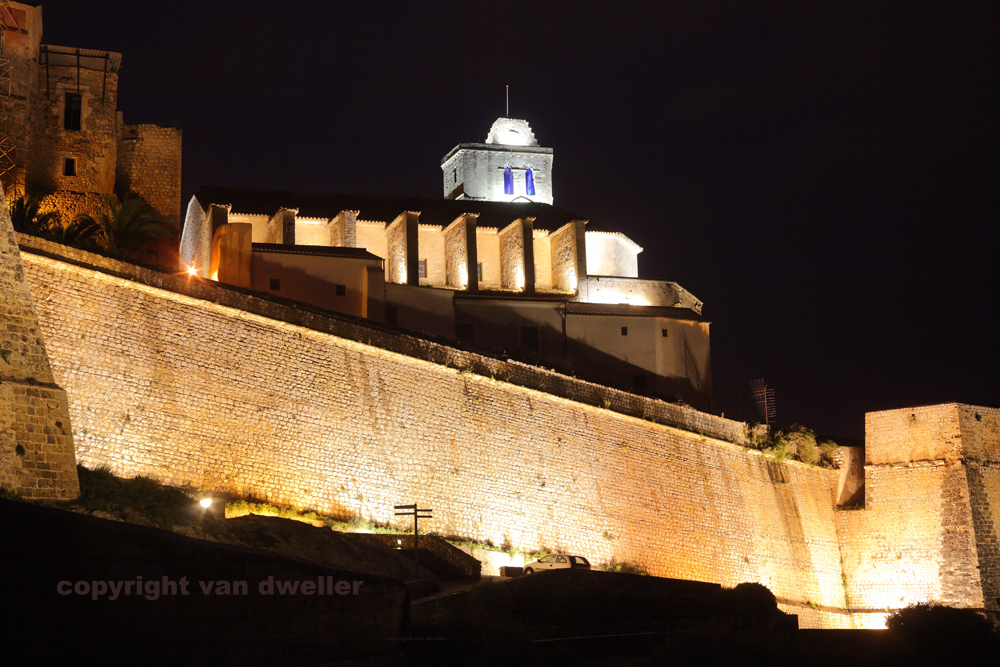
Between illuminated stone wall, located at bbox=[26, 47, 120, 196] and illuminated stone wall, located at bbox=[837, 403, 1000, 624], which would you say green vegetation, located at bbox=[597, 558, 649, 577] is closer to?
illuminated stone wall, located at bbox=[837, 403, 1000, 624]

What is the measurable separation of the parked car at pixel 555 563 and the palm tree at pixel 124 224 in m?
14.8

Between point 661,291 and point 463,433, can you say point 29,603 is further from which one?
point 661,291

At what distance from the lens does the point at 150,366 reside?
56.4ft

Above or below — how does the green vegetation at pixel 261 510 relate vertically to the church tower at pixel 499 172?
below

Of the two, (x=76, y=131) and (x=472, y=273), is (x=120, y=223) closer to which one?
(x=76, y=131)

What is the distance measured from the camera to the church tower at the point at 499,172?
159 ft

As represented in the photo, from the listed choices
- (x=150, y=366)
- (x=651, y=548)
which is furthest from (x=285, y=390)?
(x=651, y=548)

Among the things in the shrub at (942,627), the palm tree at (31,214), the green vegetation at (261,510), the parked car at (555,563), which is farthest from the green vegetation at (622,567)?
the palm tree at (31,214)

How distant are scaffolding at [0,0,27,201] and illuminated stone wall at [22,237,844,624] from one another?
A: 1196 cm

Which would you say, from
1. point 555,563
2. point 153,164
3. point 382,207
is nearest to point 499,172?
point 382,207

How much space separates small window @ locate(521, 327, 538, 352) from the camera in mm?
34719

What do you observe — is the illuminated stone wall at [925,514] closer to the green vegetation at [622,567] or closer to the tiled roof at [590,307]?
the tiled roof at [590,307]

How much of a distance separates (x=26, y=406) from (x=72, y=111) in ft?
66.1

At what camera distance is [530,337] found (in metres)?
34.8
